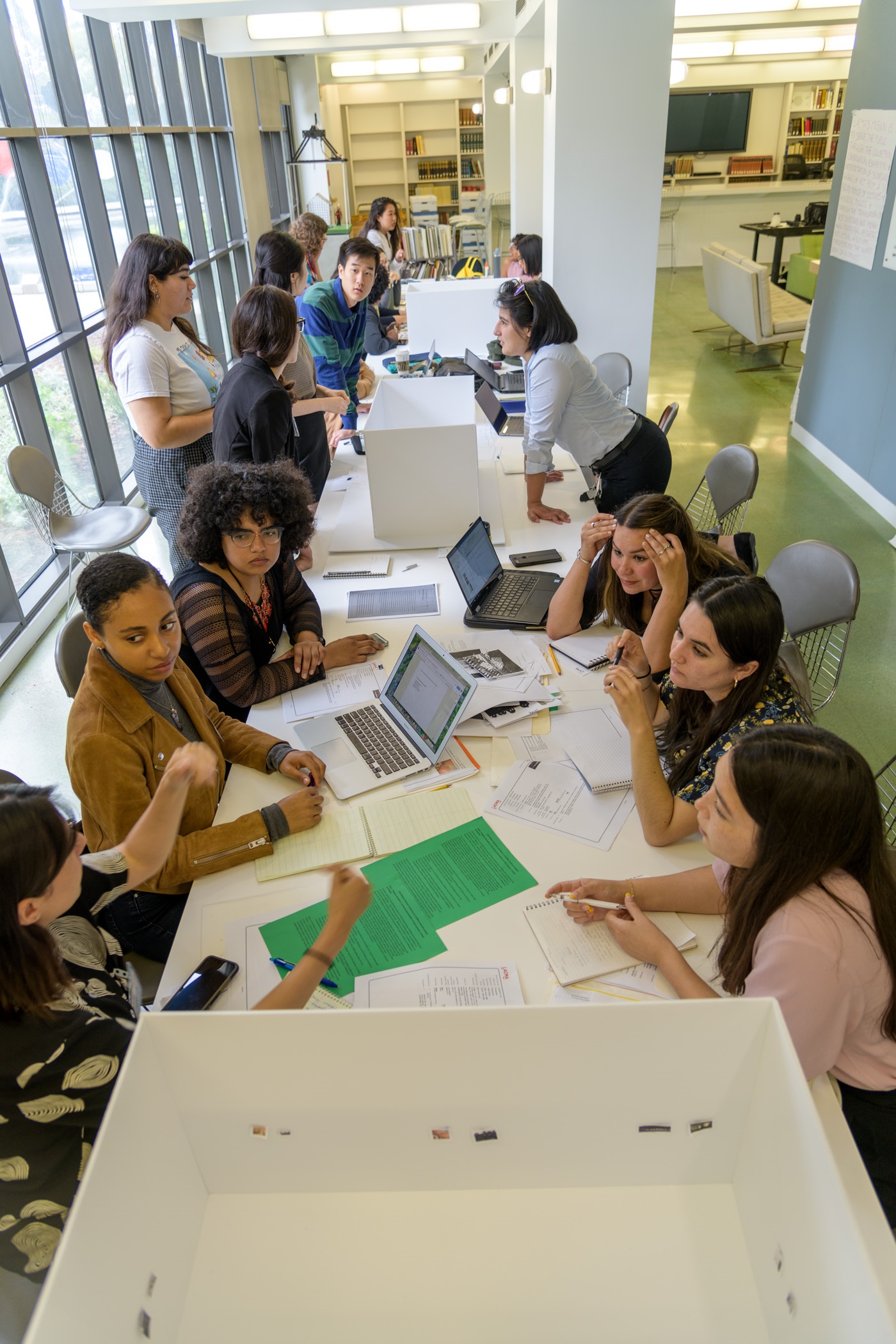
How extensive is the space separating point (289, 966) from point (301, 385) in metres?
2.99

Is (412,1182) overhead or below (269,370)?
below

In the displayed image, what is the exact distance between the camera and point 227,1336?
0.99 meters

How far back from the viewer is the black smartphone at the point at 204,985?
4.84ft

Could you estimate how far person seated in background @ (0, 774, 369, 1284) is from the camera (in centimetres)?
117

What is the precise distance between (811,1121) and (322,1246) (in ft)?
2.06

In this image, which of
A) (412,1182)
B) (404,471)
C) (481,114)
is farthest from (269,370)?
(481,114)

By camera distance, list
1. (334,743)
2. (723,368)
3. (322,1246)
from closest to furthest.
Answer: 1. (322,1246)
2. (334,743)
3. (723,368)

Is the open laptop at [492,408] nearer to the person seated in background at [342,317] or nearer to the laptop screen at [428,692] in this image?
the person seated in background at [342,317]

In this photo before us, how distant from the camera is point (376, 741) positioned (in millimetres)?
2123

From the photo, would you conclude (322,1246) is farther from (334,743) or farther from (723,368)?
(723,368)

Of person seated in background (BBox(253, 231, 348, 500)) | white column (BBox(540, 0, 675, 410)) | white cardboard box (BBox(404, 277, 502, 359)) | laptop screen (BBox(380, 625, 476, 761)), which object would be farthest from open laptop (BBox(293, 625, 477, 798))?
white column (BBox(540, 0, 675, 410))

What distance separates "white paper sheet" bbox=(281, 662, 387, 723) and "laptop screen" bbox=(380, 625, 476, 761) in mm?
174

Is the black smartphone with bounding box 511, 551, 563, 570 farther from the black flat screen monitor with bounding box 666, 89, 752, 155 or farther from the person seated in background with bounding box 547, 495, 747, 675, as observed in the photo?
the black flat screen monitor with bounding box 666, 89, 752, 155

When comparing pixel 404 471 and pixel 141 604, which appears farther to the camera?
pixel 404 471
